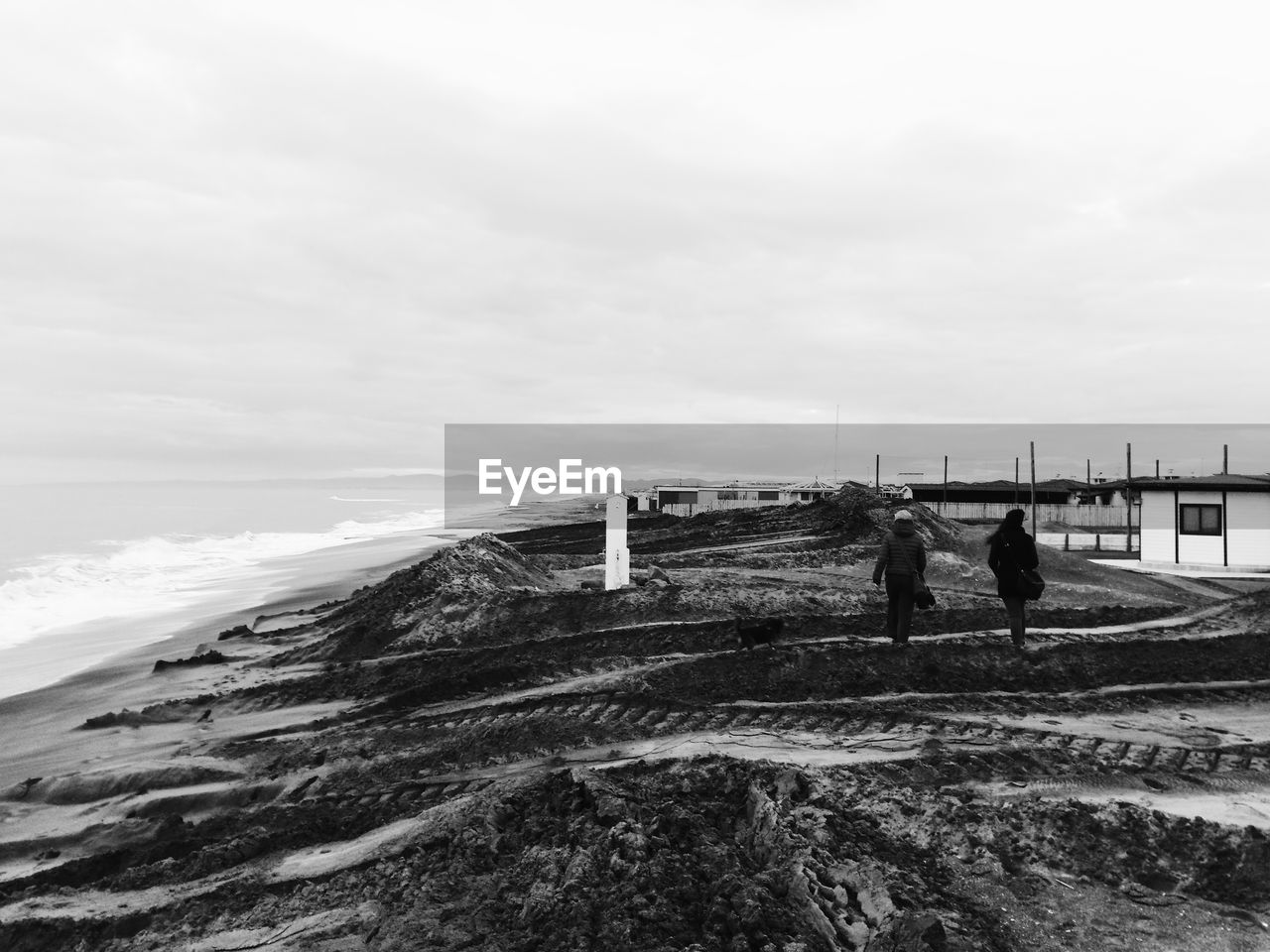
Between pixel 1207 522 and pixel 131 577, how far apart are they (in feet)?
118

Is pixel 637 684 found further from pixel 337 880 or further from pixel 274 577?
pixel 274 577

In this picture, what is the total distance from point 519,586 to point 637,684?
9.32 meters

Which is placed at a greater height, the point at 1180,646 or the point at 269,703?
the point at 1180,646

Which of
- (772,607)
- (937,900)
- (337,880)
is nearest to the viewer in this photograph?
(937,900)

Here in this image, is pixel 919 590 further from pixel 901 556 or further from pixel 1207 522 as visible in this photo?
pixel 1207 522

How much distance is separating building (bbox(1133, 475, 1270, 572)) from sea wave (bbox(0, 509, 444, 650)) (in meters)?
29.7

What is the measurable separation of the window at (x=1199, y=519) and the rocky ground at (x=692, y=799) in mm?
15399

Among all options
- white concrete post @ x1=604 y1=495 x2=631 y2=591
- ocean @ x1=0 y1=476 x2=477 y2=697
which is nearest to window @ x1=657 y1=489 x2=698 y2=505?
ocean @ x1=0 y1=476 x2=477 y2=697

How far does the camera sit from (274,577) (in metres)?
29.0

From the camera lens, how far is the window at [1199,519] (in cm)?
2653

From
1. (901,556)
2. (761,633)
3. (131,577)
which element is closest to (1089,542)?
(901,556)

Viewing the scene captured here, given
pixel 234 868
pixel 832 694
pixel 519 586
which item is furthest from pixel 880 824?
pixel 519 586

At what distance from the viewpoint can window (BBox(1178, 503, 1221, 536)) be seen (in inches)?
1045

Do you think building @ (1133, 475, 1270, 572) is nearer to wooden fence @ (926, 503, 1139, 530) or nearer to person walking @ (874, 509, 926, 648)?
person walking @ (874, 509, 926, 648)
